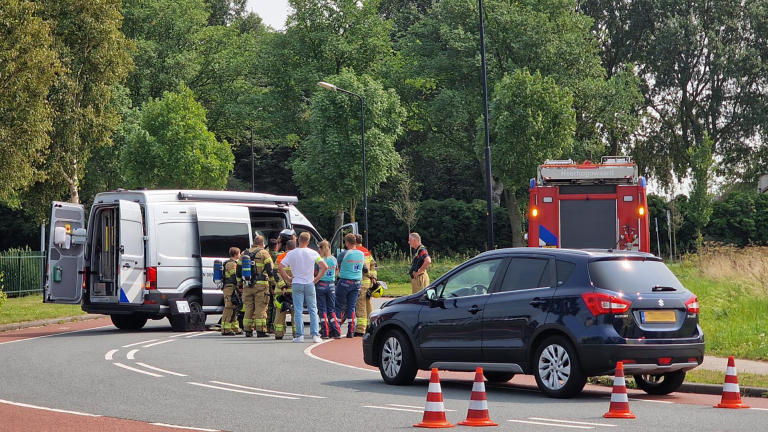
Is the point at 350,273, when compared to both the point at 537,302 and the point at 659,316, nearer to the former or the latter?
the point at 537,302

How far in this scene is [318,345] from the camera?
1814cm

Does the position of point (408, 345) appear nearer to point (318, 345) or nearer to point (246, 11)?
point (318, 345)

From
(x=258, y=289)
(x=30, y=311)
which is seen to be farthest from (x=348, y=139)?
(x=258, y=289)

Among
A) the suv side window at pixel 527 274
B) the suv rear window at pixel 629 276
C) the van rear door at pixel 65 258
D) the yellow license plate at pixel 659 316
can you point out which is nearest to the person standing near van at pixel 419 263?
the suv side window at pixel 527 274

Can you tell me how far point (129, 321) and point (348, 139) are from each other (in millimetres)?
25855

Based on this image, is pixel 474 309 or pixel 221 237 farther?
pixel 221 237

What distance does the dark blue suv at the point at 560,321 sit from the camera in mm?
10734

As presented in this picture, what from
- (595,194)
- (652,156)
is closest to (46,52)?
(595,194)

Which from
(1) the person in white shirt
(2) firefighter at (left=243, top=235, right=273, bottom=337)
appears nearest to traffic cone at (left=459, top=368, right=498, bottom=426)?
(1) the person in white shirt

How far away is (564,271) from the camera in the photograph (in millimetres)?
11219

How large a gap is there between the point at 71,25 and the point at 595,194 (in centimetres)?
2470

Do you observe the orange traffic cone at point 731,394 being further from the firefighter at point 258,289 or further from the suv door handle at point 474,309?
the firefighter at point 258,289

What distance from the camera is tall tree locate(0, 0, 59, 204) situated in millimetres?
30141

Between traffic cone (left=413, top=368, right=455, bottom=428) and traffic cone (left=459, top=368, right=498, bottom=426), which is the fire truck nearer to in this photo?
traffic cone (left=459, top=368, right=498, bottom=426)
